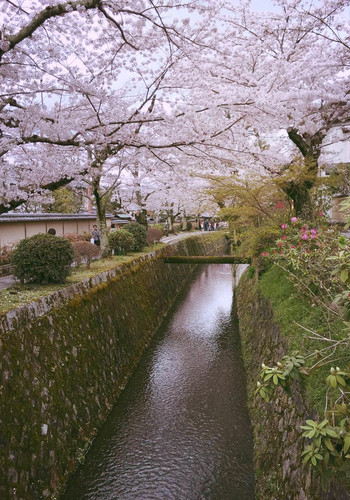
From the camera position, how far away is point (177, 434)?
7.04 m

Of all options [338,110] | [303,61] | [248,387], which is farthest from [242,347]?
[303,61]

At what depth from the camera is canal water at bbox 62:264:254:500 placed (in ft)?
18.6

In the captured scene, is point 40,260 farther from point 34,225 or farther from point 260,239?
point 34,225

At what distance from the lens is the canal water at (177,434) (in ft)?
18.6

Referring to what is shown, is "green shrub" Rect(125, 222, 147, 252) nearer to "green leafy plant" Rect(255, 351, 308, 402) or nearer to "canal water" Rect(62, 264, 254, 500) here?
"canal water" Rect(62, 264, 254, 500)

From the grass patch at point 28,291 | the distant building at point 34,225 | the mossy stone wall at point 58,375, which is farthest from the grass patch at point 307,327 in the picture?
the distant building at point 34,225

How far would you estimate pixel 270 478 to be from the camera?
16.8 feet

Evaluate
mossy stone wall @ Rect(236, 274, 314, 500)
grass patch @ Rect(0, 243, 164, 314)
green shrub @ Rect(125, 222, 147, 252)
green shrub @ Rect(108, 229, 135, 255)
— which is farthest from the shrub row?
green shrub @ Rect(125, 222, 147, 252)

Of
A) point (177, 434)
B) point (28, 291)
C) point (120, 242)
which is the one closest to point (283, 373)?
point (177, 434)

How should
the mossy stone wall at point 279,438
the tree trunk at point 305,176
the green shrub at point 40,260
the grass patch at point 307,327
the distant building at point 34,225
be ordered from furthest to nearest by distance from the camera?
1. the distant building at point 34,225
2. the tree trunk at point 305,176
3. the green shrub at point 40,260
4. the grass patch at point 307,327
5. the mossy stone wall at point 279,438

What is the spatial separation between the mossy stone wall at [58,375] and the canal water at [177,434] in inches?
17.0

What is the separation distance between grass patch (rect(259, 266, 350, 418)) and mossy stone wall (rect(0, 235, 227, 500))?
13.2 ft

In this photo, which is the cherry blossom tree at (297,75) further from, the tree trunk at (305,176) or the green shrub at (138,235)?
the green shrub at (138,235)

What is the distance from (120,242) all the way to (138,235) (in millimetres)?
2346
